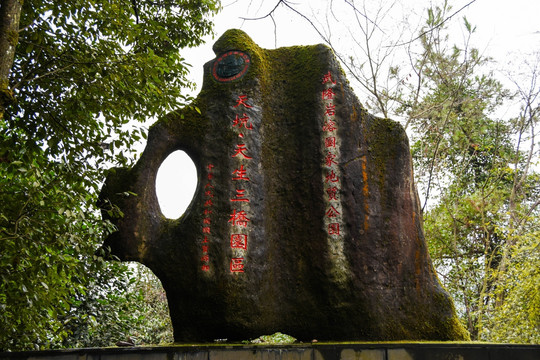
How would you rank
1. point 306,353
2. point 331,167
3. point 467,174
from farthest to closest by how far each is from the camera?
point 467,174 < point 331,167 < point 306,353

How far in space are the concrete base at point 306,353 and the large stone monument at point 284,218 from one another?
1.59ft

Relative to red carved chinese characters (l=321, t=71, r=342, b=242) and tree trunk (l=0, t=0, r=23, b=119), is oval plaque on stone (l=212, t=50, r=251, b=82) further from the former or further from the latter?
tree trunk (l=0, t=0, r=23, b=119)

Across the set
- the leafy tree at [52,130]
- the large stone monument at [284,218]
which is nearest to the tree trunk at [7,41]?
the leafy tree at [52,130]

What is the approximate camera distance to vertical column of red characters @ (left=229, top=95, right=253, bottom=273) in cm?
382

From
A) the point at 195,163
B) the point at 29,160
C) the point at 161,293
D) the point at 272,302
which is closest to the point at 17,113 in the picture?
the point at 29,160

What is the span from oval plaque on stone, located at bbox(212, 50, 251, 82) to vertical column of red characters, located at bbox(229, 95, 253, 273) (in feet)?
0.80

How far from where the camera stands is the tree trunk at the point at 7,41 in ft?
10.9

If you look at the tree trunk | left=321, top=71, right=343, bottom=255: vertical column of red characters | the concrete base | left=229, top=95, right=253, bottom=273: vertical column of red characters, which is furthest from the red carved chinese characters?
the tree trunk

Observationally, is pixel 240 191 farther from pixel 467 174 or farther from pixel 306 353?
pixel 467 174

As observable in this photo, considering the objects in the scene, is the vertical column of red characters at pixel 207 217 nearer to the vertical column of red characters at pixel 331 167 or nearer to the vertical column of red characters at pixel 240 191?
the vertical column of red characters at pixel 240 191

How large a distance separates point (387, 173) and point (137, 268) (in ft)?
23.7

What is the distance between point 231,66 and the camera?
14.3 ft

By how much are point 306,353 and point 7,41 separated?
311 centimetres

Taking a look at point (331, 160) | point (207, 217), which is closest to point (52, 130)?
point (207, 217)
